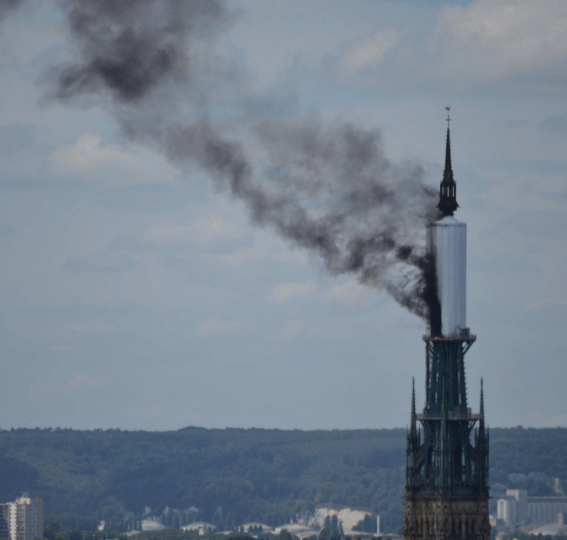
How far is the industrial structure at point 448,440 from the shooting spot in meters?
122

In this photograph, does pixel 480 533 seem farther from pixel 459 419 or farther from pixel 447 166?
pixel 447 166

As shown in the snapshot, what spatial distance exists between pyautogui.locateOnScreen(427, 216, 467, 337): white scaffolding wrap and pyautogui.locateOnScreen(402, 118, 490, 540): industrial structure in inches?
2.7

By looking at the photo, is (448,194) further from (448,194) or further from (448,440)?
(448,440)

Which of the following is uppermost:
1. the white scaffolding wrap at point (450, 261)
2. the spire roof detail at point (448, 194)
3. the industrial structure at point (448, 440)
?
the spire roof detail at point (448, 194)

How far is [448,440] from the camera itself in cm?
12225

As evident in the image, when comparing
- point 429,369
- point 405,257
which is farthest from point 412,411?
point 405,257

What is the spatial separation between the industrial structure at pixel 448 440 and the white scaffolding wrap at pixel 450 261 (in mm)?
68

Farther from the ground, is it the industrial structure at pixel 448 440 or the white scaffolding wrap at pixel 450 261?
the white scaffolding wrap at pixel 450 261

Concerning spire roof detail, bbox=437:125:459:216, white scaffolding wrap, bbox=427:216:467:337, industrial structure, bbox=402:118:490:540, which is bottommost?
industrial structure, bbox=402:118:490:540

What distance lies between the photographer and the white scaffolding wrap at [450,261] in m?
124

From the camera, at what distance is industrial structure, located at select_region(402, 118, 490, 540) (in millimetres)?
122062

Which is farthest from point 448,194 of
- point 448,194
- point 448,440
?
point 448,440

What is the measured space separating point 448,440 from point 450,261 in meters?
12.1

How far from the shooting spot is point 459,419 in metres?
122
